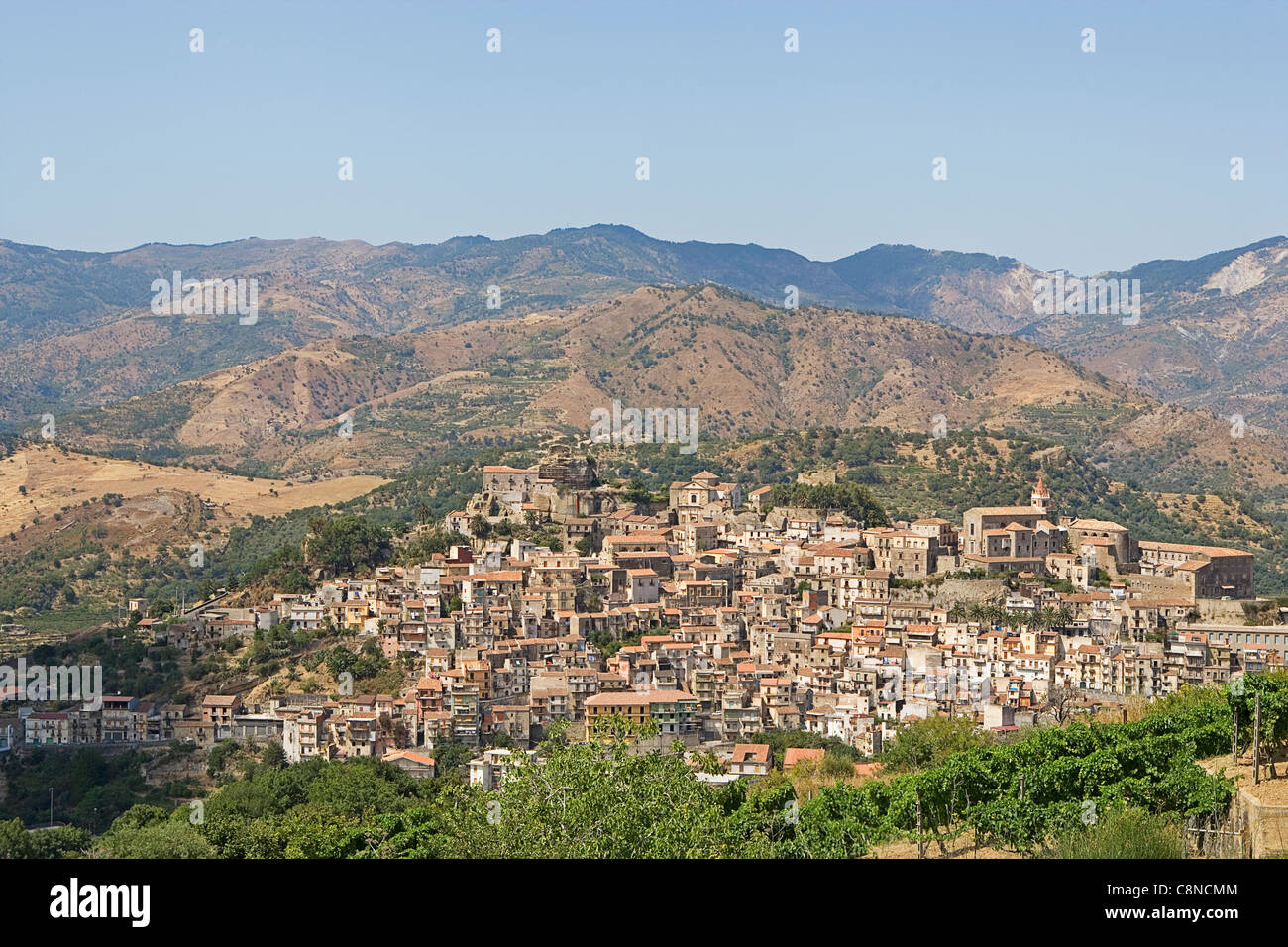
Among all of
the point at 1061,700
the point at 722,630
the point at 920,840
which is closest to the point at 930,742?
the point at 1061,700

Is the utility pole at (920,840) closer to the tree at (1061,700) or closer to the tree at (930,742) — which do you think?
the tree at (930,742)

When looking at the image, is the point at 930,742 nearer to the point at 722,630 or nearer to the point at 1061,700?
the point at 1061,700

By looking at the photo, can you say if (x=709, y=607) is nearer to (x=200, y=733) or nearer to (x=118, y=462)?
(x=200, y=733)

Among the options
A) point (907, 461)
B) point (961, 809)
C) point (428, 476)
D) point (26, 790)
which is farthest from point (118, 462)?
point (961, 809)

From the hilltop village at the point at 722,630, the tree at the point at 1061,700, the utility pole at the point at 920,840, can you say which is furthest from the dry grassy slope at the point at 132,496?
the utility pole at the point at 920,840

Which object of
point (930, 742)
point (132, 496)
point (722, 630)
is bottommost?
point (930, 742)

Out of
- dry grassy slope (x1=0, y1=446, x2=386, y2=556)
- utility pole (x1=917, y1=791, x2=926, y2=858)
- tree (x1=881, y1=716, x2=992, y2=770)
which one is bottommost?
tree (x1=881, y1=716, x2=992, y2=770)

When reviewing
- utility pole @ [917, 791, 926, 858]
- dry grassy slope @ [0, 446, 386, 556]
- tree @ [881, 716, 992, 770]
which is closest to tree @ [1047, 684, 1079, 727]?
tree @ [881, 716, 992, 770]

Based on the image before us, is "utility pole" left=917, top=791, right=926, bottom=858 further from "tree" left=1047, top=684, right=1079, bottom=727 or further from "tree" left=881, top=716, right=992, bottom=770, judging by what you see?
"tree" left=1047, top=684, right=1079, bottom=727
